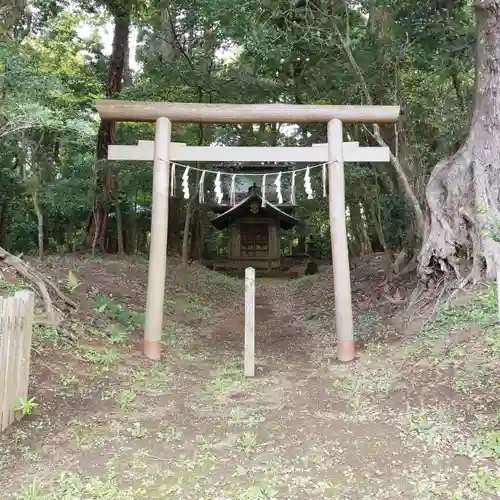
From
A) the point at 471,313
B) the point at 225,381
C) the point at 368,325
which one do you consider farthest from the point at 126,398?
the point at 368,325

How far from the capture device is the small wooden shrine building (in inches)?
949

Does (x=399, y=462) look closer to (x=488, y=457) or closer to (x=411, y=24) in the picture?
(x=488, y=457)

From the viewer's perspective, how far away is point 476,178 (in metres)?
7.91

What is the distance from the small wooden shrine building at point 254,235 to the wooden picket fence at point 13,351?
19034mm

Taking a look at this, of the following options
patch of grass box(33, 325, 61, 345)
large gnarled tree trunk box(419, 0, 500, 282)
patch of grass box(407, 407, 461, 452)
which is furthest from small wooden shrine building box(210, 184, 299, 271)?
patch of grass box(407, 407, 461, 452)

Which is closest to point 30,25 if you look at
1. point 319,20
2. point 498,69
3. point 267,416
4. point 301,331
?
point 319,20

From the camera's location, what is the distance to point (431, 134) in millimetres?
14375

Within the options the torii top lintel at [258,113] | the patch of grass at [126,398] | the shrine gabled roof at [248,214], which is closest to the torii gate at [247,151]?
the torii top lintel at [258,113]

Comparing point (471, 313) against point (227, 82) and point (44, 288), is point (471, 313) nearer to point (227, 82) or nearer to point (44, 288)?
point (44, 288)

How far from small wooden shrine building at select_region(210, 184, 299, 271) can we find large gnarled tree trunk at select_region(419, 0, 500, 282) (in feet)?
50.5

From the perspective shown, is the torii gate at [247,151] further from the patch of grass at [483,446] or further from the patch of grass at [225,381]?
the patch of grass at [483,446]

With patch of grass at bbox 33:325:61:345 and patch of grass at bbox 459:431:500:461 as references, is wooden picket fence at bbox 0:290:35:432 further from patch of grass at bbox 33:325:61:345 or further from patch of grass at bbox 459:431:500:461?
patch of grass at bbox 459:431:500:461

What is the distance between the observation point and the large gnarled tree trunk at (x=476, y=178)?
7805 mm

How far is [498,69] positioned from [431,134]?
652 centimetres
